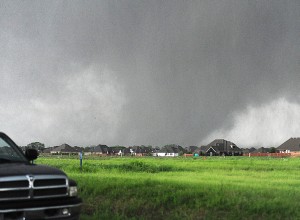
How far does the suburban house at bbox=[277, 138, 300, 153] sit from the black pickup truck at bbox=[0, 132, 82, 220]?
169129 millimetres

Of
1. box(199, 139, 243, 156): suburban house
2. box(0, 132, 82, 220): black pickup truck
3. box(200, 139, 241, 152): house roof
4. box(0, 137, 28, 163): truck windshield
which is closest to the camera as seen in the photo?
box(0, 132, 82, 220): black pickup truck

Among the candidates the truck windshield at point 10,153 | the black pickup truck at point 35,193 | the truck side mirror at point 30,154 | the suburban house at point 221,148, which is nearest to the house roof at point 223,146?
the suburban house at point 221,148

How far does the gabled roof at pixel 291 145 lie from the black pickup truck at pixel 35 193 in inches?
6659

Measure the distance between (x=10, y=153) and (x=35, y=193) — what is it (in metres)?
1.59

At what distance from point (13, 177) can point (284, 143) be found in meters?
176

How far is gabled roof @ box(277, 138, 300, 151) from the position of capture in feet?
548

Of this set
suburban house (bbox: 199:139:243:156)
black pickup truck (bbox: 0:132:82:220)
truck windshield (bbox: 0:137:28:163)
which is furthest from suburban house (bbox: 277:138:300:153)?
black pickup truck (bbox: 0:132:82:220)

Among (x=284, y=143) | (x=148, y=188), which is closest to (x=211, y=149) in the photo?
A: (x=284, y=143)

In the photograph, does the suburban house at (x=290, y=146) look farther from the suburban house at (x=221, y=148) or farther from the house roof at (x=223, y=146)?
the house roof at (x=223, y=146)

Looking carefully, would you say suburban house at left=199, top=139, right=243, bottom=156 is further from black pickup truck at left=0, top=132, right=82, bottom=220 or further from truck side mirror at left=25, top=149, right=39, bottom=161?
black pickup truck at left=0, top=132, right=82, bottom=220

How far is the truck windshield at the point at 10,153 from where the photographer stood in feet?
25.3

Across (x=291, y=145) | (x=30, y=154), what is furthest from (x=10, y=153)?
(x=291, y=145)

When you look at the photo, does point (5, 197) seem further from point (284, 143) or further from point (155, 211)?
point (284, 143)

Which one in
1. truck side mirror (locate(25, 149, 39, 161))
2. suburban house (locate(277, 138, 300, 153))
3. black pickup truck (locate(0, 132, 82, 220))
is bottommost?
black pickup truck (locate(0, 132, 82, 220))
